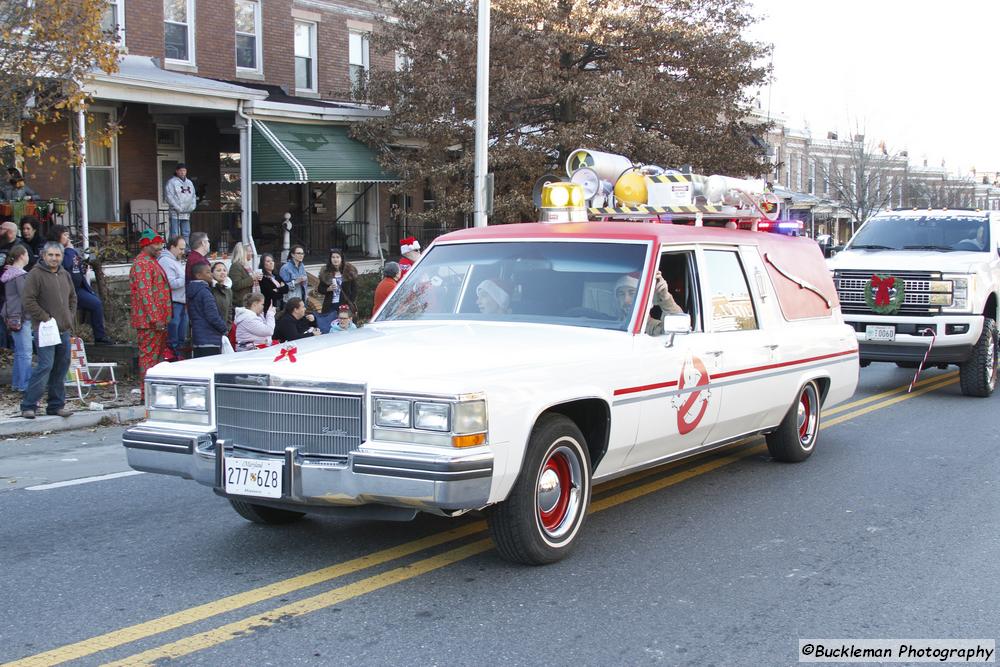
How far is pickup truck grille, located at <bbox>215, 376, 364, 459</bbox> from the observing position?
201 inches

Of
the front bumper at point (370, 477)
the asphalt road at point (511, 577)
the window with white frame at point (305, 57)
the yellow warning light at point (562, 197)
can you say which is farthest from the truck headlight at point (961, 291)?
the window with white frame at point (305, 57)

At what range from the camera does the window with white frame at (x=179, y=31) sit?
2200 centimetres

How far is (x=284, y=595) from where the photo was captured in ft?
16.6

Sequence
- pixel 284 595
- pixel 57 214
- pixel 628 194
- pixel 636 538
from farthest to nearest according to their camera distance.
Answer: pixel 57 214, pixel 628 194, pixel 636 538, pixel 284 595

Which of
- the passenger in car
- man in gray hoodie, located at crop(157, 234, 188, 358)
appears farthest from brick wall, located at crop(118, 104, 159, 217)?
the passenger in car

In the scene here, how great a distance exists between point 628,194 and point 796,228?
160cm

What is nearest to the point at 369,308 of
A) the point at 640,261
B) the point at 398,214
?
the point at 398,214

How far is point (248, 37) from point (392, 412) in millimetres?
20757

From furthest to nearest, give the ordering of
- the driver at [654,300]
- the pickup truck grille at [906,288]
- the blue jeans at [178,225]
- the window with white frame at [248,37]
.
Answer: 1. the window with white frame at [248,37]
2. the blue jeans at [178,225]
3. the pickup truck grille at [906,288]
4. the driver at [654,300]

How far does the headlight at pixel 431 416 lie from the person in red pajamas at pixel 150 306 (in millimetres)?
7036

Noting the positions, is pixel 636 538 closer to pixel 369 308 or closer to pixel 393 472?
pixel 393 472

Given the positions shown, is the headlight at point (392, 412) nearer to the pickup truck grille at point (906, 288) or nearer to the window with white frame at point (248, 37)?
the pickup truck grille at point (906, 288)

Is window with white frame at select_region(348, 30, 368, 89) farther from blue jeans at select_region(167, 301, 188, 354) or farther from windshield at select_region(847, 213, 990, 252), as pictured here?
windshield at select_region(847, 213, 990, 252)

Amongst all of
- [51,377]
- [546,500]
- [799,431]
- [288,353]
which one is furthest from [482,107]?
[546,500]
